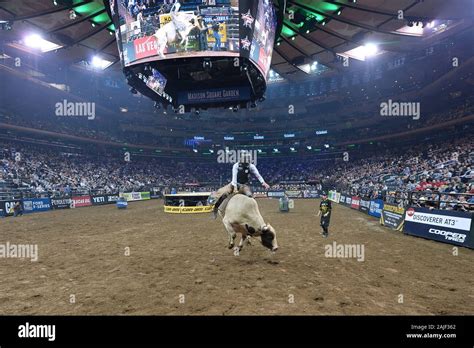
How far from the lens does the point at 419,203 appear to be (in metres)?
13.1

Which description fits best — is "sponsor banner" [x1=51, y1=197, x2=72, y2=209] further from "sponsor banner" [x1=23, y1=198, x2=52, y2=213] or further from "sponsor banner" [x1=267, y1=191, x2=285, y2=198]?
"sponsor banner" [x1=267, y1=191, x2=285, y2=198]

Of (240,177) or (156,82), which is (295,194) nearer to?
(156,82)

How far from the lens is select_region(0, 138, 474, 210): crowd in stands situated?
783 inches

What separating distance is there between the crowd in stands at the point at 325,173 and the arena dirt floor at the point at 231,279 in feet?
24.0

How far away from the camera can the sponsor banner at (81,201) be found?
83.5 feet

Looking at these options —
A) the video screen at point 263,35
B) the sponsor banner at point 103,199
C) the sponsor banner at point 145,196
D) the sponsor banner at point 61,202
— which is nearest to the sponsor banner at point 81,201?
the sponsor banner at point 61,202

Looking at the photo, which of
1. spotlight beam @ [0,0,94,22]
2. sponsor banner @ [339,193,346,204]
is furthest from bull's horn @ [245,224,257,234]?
sponsor banner @ [339,193,346,204]

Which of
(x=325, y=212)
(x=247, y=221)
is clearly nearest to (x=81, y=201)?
(x=325, y=212)

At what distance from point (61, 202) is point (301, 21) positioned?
26885 mm

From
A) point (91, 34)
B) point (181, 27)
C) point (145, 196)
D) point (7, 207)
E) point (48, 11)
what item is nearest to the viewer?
point (181, 27)

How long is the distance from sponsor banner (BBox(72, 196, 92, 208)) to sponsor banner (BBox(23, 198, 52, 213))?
2.63m

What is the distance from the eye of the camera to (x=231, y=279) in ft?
18.2

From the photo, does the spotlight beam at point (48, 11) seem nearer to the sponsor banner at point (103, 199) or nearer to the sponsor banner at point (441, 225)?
the sponsor banner at point (103, 199)

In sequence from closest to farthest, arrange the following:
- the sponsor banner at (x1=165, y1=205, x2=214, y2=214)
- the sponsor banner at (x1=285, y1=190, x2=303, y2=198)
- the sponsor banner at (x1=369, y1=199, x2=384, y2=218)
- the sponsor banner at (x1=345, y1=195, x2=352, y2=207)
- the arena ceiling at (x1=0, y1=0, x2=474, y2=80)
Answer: the arena ceiling at (x1=0, y1=0, x2=474, y2=80) < the sponsor banner at (x1=369, y1=199, x2=384, y2=218) < the sponsor banner at (x1=165, y1=205, x2=214, y2=214) < the sponsor banner at (x1=345, y1=195, x2=352, y2=207) < the sponsor banner at (x1=285, y1=190, x2=303, y2=198)
